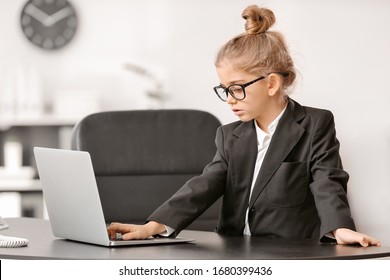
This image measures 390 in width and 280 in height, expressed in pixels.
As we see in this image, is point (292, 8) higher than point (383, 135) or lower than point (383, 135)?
higher

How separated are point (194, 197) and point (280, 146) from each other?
0.29 meters

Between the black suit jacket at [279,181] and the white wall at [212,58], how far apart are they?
3.02 metres

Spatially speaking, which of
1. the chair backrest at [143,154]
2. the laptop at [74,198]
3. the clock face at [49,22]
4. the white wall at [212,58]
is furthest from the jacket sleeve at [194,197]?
the clock face at [49,22]

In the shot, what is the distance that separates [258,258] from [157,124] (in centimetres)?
169

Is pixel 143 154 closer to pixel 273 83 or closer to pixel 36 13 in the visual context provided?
pixel 273 83

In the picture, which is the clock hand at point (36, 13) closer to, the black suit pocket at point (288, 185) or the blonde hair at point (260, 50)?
the blonde hair at point (260, 50)

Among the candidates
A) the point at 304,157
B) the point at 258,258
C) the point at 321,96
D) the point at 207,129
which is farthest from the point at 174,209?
the point at 321,96

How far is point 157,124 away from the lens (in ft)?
10.3

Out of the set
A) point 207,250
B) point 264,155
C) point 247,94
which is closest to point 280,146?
point 264,155

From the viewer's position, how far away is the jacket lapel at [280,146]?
218 cm

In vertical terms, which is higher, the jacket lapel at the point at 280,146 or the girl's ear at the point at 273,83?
the girl's ear at the point at 273,83

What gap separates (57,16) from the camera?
5.22 meters

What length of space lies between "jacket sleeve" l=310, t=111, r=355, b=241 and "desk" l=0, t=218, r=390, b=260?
97 millimetres

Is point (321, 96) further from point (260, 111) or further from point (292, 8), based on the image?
point (260, 111)
